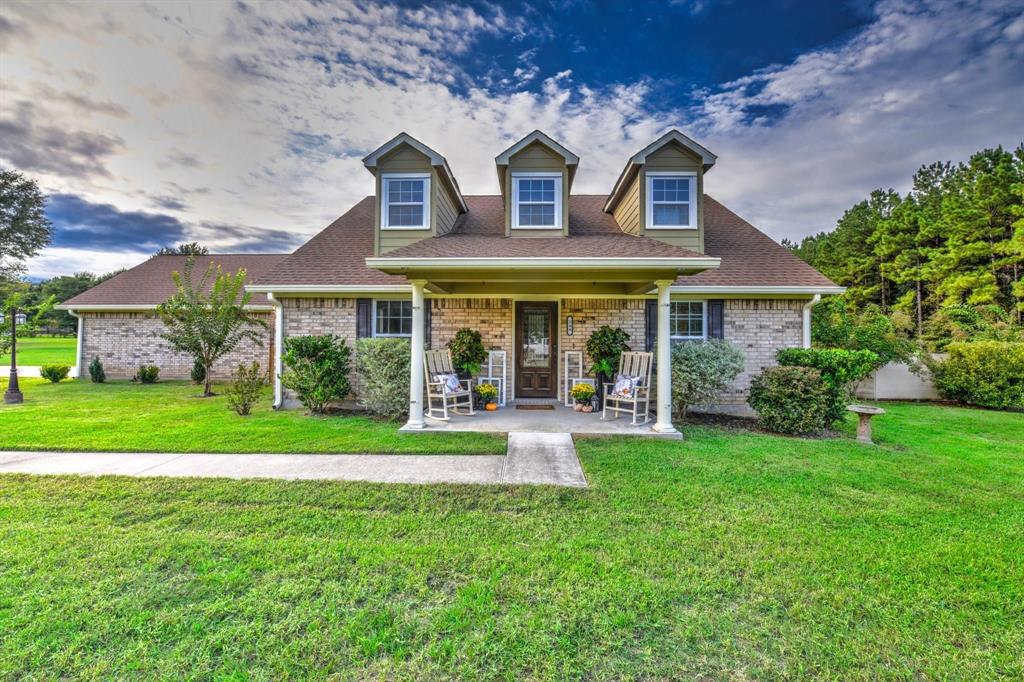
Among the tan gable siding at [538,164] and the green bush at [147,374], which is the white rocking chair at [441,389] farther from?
the green bush at [147,374]

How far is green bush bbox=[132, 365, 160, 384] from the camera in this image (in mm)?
12320

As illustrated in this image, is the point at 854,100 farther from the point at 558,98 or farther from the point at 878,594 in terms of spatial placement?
the point at 878,594

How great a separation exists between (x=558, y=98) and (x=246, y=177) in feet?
30.8

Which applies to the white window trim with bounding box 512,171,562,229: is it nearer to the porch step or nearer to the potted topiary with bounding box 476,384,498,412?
the potted topiary with bounding box 476,384,498,412

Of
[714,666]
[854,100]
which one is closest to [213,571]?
[714,666]

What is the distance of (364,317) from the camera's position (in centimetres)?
880

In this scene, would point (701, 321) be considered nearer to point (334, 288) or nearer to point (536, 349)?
point (536, 349)

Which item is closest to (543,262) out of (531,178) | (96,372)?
(531,178)

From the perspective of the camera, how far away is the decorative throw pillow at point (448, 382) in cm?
734

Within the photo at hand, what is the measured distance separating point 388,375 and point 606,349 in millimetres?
4349

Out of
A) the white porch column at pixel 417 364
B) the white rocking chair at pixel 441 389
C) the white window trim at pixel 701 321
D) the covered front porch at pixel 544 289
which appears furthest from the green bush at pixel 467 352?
the white window trim at pixel 701 321

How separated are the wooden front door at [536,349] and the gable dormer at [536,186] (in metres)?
1.69

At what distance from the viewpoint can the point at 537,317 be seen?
9008mm

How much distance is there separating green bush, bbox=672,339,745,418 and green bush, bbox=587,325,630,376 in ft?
3.58
